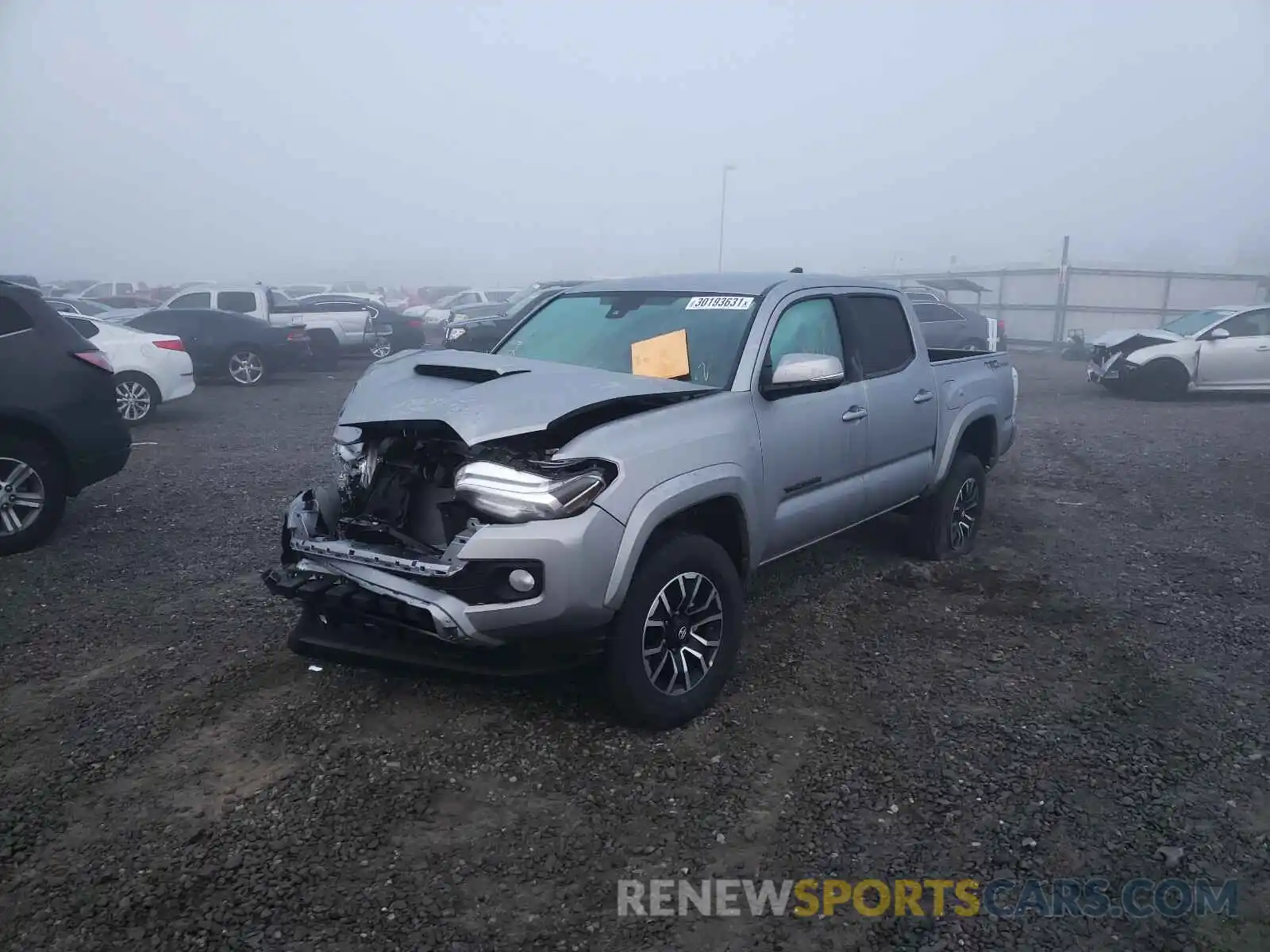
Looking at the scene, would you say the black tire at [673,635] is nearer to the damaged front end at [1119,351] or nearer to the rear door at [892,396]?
the rear door at [892,396]

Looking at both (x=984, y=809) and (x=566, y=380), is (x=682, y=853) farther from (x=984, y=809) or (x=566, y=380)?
(x=566, y=380)

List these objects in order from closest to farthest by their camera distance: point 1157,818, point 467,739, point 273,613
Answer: point 1157,818
point 467,739
point 273,613

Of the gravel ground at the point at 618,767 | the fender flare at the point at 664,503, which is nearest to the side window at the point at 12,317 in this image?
the gravel ground at the point at 618,767

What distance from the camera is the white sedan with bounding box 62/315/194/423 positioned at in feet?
37.2

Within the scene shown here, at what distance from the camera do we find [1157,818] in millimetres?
3209

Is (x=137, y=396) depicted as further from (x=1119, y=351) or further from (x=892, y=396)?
(x=1119, y=351)

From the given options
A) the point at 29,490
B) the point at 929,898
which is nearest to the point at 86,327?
the point at 29,490

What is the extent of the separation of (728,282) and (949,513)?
2277mm

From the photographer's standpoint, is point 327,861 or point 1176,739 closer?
point 327,861

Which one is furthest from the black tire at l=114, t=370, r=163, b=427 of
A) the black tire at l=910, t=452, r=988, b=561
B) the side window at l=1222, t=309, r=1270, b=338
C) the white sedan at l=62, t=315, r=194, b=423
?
the side window at l=1222, t=309, r=1270, b=338

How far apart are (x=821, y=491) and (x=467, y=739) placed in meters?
2.12

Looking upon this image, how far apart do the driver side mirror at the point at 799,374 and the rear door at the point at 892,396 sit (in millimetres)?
830

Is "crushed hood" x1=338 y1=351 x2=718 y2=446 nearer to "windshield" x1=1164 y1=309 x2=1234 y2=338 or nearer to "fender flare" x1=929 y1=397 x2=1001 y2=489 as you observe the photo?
"fender flare" x1=929 y1=397 x2=1001 y2=489

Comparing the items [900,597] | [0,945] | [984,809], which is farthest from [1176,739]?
[0,945]
